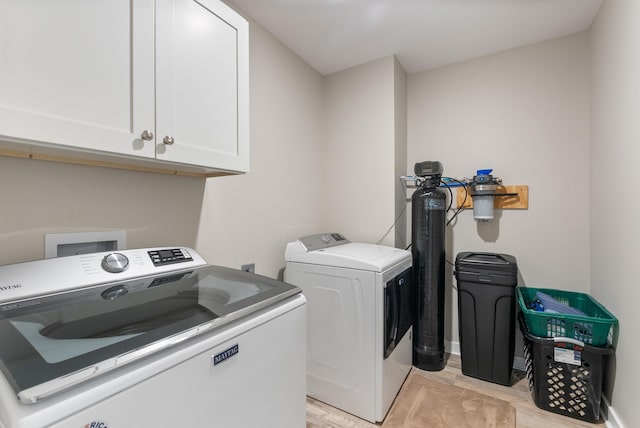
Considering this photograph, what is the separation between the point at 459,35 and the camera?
214cm

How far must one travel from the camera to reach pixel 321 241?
86.1 inches

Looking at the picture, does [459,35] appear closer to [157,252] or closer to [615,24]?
[615,24]

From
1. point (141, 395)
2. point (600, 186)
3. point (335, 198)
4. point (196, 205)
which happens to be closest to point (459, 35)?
Result: point (600, 186)

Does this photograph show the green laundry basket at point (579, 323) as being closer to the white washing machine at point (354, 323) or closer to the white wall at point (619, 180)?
the white wall at point (619, 180)

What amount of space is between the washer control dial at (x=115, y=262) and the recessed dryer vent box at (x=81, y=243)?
139mm

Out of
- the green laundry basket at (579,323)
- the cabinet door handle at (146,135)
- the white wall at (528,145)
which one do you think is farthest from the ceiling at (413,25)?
the green laundry basket at (579,323)

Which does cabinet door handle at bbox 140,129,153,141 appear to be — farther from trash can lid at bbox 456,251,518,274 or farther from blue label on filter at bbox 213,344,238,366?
trash can lid at bbox 456,251,518,274

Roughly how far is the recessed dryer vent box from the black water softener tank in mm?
1894

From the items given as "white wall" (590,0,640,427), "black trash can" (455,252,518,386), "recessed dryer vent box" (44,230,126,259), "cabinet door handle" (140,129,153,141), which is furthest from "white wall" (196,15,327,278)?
"white wall" (590,0,640,427)

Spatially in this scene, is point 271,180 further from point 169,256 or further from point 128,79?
point 128,79

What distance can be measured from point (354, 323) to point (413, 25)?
79.5 inches

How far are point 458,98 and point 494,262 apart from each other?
1.41 m

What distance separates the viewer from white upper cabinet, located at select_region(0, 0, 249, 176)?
0.77 m

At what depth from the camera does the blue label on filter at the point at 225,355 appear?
0.82m
